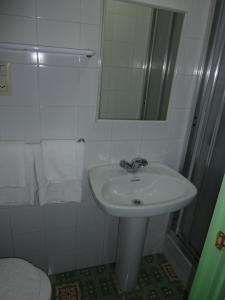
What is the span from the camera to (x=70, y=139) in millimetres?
1338

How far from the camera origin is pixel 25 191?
1287mm

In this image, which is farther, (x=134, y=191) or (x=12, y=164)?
(x=134, y=191)

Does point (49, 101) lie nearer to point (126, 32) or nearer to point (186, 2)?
point (126, 32)

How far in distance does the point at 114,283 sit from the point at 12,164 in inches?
46.8

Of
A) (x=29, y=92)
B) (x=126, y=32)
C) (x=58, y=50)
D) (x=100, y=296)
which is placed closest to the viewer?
(x=58, y=50)

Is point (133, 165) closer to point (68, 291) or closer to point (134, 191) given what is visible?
point (134, 191)

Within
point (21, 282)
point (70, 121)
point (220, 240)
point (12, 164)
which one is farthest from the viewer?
point (70, 121)

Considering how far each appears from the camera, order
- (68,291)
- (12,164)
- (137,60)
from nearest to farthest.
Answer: (12,164) → (137,60) → (68,291)

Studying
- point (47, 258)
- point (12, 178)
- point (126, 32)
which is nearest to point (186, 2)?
point (126, 32)

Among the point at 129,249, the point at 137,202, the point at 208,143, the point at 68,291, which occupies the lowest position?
the point at 68,291

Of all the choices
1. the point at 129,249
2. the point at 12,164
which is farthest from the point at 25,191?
the point at 129,249

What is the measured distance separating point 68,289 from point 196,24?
1975 millimetres

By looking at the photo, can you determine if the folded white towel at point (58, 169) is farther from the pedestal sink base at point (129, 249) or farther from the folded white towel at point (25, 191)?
the pedestal sink base at point (129, 249)

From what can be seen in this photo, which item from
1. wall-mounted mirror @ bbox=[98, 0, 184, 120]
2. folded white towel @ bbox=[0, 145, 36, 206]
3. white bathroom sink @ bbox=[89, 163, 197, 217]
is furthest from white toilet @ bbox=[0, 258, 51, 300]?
wall-mounted mirror @ bbox=[98, 0, 184, 120]
